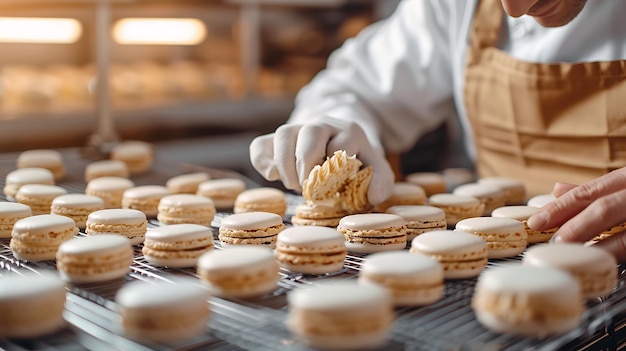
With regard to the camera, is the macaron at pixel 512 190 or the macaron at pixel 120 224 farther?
the macaron at pixel 512 190

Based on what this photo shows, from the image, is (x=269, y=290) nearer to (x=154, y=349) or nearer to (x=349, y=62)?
(x=154, y=349)

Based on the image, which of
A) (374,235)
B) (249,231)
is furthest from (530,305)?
(249,231)

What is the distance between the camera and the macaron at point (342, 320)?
96 centimetres

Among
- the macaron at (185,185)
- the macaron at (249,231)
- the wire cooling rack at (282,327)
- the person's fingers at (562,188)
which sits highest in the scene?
the person's fingers at (562,188)

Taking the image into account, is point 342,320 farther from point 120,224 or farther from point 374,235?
point 120,224

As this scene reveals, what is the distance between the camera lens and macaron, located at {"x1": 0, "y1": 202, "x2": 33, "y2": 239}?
5.11 feet

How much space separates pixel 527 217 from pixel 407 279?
0.54 meters

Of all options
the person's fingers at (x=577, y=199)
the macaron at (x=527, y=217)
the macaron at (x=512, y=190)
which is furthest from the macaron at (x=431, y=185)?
the person's fingers at (x=577, y=199)

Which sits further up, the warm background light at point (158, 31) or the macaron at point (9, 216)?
the warm background light at point (158, 31)

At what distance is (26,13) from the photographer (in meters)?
3.63

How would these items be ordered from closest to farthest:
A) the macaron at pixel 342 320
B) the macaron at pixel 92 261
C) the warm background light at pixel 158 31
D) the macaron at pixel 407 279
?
the macaron at pixel 342 320 → the macaron at pixel 407 279 → the macaron at pixel 92 261 → the warm background light at pixel 158 31

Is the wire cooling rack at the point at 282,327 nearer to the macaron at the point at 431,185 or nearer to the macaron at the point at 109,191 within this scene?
the macaron at the point at 109,191

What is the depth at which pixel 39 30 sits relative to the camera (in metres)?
3.82

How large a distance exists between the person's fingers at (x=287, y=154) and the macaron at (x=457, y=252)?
47cm
